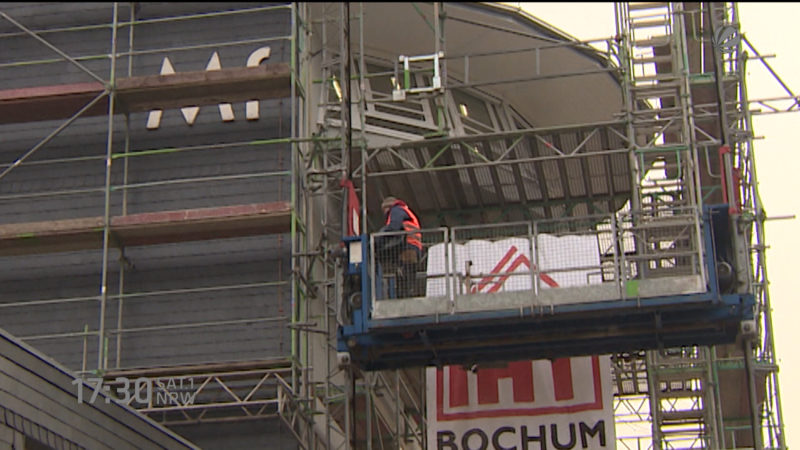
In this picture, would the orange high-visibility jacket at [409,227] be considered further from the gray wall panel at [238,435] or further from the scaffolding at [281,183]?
the gray wall panel at [238,435]

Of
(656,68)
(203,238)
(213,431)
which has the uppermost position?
(656,68)

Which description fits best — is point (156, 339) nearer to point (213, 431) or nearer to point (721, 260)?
point (213, 431)

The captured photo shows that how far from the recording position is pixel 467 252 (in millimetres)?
20938

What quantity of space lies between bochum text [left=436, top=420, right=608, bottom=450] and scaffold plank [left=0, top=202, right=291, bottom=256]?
454 cm

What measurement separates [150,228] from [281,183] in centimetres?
236

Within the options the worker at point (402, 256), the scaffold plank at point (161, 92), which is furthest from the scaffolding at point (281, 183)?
the worker at point (402, 256)

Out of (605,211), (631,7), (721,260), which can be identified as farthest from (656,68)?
(721,260)

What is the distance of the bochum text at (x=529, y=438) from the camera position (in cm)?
2255

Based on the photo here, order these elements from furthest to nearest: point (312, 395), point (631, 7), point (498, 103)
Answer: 1. point (498, 103)
2. point (631, 7)
3. point (312, 395)

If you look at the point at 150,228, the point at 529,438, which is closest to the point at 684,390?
the point at 529,438

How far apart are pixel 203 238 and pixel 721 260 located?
8989 mm

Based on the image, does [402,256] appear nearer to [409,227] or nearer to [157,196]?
[409,227]

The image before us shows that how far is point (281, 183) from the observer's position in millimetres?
25062

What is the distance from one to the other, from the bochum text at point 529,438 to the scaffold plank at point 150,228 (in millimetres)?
4543
